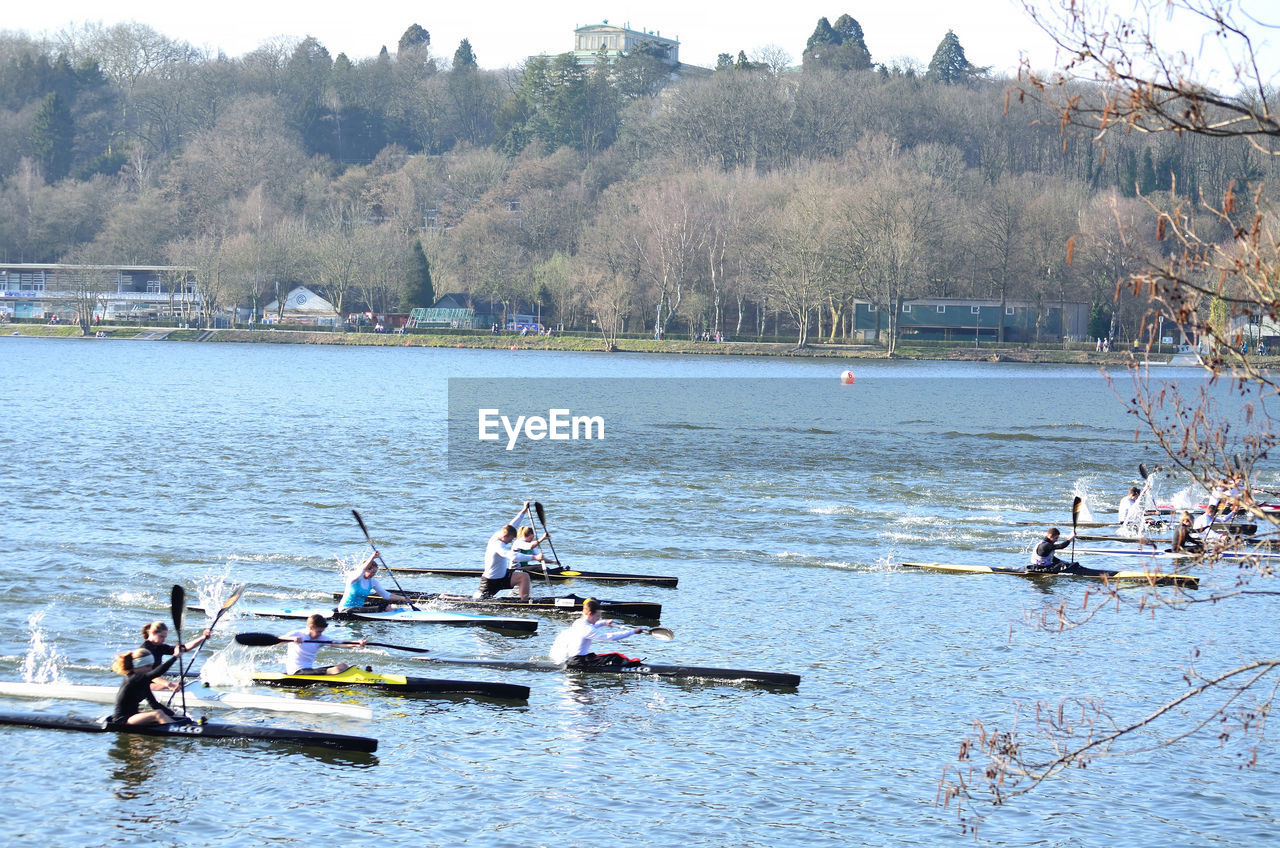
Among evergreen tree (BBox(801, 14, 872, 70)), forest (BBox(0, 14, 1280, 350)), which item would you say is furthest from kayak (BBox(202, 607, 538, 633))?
evergreen tree (BBox(801, 14, 872, 70))

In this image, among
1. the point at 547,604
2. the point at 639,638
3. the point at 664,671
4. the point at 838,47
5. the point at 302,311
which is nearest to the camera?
the point at 664,671

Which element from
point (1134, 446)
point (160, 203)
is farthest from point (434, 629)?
point (160, 203)

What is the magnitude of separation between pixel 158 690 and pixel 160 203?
154 m

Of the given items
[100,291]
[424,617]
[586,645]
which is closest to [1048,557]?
[586,645]

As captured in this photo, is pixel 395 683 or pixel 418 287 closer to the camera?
pixel 395 683

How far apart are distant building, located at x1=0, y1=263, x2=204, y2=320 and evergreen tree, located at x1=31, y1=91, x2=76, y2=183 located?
2539cm

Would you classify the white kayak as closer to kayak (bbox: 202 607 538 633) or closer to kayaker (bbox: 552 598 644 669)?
kayak (bbox: 202 607 538 633)

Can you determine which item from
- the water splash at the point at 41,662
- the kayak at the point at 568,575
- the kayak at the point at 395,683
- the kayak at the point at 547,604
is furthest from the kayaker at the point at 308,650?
the kayak at the point at 568,575

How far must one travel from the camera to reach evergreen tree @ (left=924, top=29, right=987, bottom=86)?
191 metres

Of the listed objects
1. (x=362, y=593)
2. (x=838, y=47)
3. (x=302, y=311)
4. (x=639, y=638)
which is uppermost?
(x=838, y=47)

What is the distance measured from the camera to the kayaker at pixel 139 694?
1659 centimetres

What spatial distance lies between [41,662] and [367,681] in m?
5.19

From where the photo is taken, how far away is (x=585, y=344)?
126375 millimetres

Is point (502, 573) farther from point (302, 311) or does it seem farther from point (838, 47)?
point (838, 47)
